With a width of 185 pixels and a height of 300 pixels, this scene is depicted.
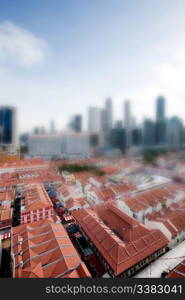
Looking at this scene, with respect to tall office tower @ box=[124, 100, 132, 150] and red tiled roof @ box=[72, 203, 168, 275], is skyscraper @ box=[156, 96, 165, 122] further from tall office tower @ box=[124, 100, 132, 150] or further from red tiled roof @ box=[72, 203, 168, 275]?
red tiled roof @ box=[72, 203, 168, 275]

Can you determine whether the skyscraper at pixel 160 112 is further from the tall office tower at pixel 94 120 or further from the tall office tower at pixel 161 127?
the tall office tower at pixel 94 120

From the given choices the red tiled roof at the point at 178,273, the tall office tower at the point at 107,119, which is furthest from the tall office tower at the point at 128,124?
the red tiled roof at the point at 178,273

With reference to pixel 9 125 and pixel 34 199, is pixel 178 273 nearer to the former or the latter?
pixel 34 199

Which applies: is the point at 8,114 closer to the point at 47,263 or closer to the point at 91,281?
the point at 47,263

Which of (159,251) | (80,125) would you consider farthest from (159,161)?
(159,251)

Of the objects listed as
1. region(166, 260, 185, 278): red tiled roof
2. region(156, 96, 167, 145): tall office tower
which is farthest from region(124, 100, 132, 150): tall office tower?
region(166, 260, 185, 278): red tiled roof

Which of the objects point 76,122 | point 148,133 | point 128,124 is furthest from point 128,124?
point 76,122
